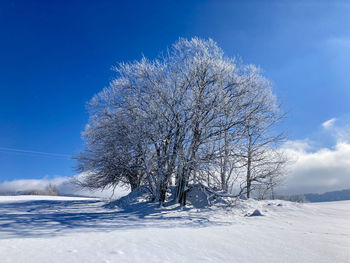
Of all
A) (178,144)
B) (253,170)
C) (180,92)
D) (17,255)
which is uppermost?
(180,92)

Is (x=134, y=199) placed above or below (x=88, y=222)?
above

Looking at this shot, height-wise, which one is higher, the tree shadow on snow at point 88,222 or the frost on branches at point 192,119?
the frost on branches at point 192,119

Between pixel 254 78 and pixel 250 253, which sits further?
pixel 254 78

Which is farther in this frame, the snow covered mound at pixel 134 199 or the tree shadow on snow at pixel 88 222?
the snow covered mound at pixel 134 199

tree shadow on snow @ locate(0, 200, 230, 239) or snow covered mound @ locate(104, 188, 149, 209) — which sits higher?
snow covered mound @ locate(104, 188, 149, 209)

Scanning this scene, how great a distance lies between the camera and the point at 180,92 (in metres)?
9.66

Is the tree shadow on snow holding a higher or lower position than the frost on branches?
lower

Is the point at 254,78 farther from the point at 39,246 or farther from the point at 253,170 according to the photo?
the point at 39,246

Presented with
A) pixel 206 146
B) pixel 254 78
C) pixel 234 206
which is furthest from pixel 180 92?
pixel 234 206

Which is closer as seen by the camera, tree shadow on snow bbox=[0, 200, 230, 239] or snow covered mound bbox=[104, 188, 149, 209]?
tree shadow on snow bbox=[0, 200, 230, 239]

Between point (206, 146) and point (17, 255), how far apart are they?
7197mm

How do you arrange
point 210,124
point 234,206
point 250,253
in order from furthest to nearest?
point 210,124 < point 234,206 < point 250,253

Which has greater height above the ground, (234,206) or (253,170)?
(253,170)

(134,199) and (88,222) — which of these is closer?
(88,222)
